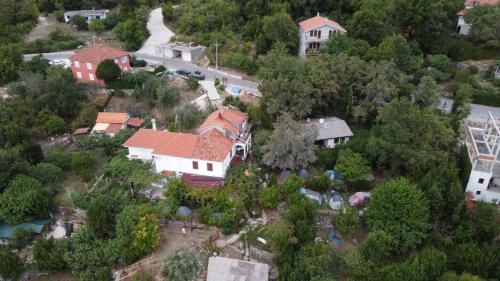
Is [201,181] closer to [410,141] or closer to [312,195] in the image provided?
[312,195]

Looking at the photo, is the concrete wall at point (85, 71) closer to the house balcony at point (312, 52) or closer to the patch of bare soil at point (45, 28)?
the patch of bare soil at point (45, 28)

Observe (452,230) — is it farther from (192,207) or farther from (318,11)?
(318,11)

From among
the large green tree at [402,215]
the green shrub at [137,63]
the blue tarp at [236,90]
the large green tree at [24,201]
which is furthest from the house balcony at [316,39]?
the large green tree at [24,201]

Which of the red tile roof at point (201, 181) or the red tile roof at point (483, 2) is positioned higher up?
the red tile roof at point (483, 2)

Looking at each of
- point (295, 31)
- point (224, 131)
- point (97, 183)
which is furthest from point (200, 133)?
point (295, 31)

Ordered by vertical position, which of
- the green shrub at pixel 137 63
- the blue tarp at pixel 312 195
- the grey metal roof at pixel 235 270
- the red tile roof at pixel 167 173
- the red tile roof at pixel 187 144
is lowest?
the grey metal roof at pixel 235 270

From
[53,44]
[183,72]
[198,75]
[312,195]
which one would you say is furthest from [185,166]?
[53,44]
